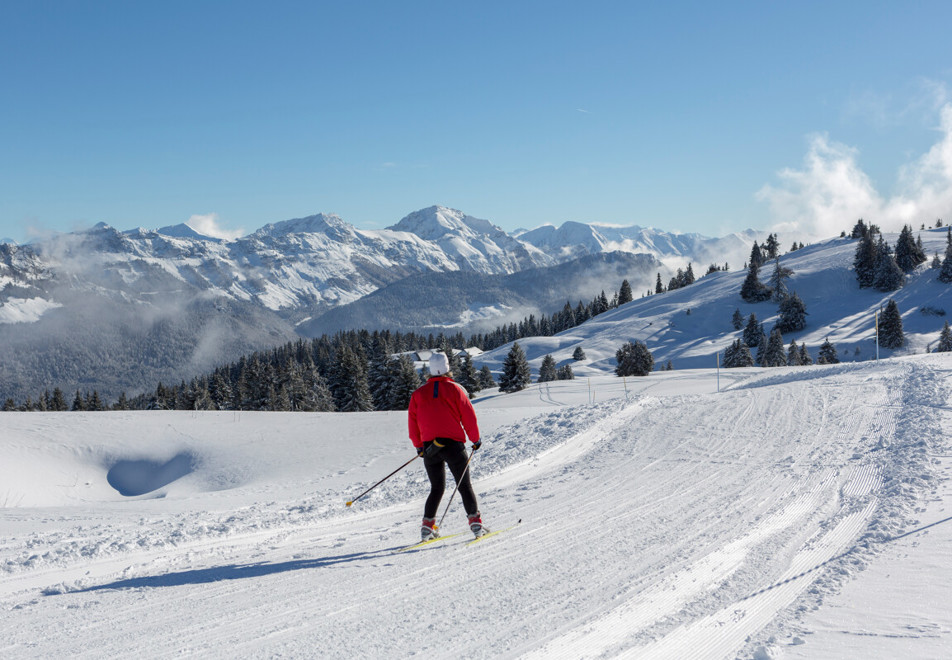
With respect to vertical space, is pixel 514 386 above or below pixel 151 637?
below

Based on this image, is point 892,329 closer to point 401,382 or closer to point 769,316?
point 769,316

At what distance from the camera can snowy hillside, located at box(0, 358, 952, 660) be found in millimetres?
4180

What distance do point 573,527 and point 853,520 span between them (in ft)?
9.89

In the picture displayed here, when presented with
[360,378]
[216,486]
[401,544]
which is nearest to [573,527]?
[401,544]

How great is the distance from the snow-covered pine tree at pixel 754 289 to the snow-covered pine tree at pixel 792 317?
11.9 m

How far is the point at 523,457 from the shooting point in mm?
11758

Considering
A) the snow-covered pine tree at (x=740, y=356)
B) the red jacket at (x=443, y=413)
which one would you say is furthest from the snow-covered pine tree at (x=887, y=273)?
the red jacket at (x=443, y=413)

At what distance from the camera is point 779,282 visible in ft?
322

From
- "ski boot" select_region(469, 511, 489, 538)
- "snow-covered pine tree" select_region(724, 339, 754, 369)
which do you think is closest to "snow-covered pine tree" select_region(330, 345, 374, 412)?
"snow-covered pine tree" select_region(724, 339, 754, 369)

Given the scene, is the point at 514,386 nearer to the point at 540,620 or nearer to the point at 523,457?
the point at 523,457

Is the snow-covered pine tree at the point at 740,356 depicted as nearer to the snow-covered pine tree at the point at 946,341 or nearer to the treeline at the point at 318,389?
the snow-covered pine tree at the point at 946,341

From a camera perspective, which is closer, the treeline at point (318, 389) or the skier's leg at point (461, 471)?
the skier's leg at point (461, 471)

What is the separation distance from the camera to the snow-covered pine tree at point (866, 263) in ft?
313

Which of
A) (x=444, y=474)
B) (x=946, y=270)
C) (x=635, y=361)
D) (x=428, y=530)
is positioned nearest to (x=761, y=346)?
(x=635, y=361)
